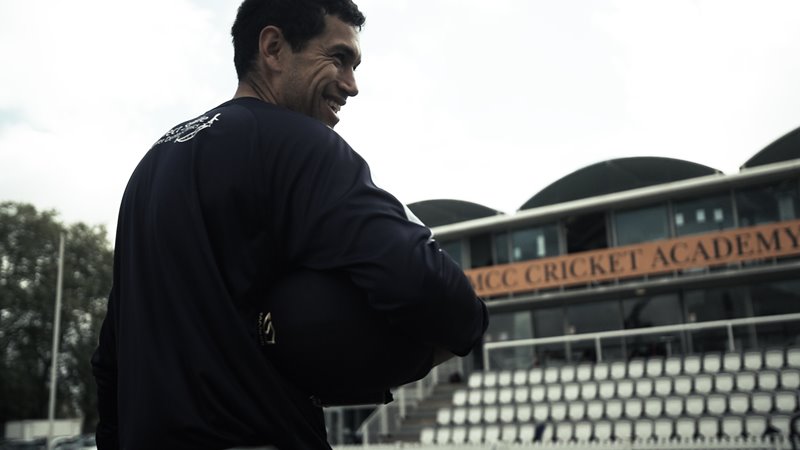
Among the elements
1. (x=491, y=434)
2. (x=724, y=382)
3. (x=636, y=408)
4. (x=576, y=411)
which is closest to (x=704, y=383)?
(x=724, y=382)

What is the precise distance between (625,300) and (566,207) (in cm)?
364

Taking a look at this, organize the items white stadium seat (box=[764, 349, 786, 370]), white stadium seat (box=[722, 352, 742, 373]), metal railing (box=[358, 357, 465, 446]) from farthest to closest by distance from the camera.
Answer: metal railing (box=[358, 357, 465, 446])
white stadium seat (box=[722, 352, 742, 373])
white stadium seat (box=[764, 349, 786, 370])

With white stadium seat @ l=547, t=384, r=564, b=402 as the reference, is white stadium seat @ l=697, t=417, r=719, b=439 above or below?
below

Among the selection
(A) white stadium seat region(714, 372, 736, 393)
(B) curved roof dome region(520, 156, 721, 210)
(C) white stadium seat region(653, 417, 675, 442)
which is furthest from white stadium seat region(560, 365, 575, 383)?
(B) curved roof dome region(520, 156, 721, 210)

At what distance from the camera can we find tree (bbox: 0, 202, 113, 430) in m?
38.8

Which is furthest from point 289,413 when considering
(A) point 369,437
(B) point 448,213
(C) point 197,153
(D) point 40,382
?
(D) point 40,382

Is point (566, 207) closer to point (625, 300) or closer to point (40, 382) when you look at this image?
point (625, 300)

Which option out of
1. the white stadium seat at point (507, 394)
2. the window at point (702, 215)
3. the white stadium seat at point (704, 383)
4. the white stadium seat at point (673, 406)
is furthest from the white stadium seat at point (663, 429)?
the window at point (702, 215)

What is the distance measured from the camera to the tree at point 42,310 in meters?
38.8

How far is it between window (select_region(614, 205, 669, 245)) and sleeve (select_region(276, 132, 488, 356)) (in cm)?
2497

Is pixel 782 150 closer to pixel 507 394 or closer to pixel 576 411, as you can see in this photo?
pixel 507 394

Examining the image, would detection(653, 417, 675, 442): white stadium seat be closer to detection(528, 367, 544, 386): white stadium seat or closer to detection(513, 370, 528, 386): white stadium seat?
detection(528, 367, 544, 386): white stadium seat

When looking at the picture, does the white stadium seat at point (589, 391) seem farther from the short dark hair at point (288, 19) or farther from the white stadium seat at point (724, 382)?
Result: the short dark hair at point (288, 19)

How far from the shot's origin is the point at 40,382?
39.4 m
